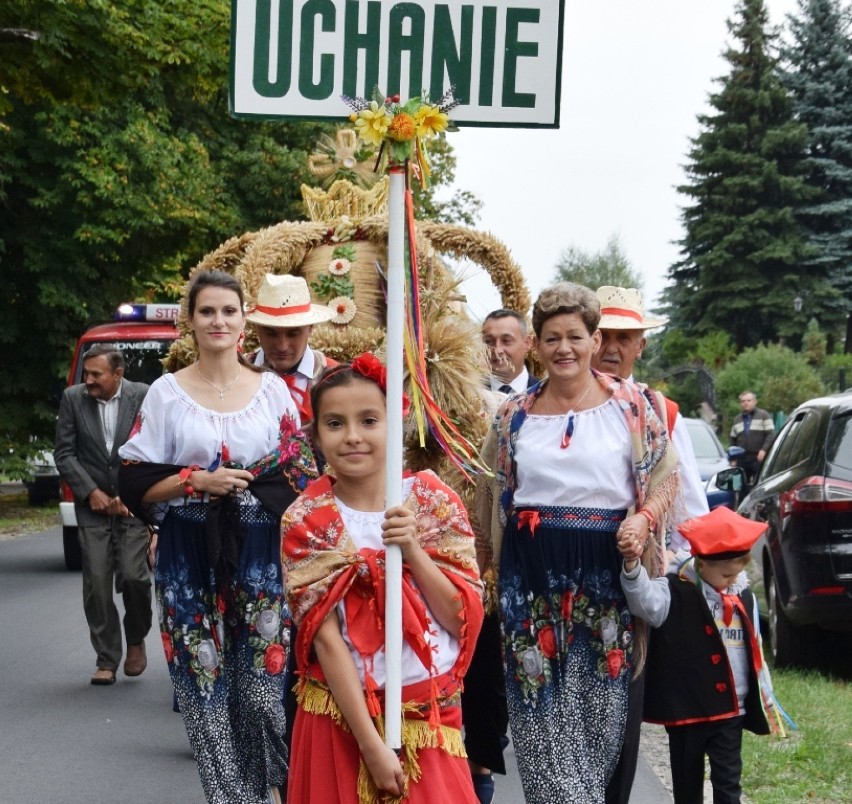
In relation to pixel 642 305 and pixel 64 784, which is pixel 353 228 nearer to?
pixel 642 305

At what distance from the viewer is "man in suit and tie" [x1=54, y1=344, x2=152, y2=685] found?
9.46 m

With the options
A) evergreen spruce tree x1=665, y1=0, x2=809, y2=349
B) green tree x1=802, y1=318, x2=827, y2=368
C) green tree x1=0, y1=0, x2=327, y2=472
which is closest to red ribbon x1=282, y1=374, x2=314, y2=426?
green tree x1=0, y1=0, x2=327, y2=472

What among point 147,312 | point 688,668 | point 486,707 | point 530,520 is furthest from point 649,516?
point 147,312

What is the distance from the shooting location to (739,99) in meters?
57.6

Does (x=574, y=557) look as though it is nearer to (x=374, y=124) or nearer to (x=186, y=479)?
(x=186, y=479)

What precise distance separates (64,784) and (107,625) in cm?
249

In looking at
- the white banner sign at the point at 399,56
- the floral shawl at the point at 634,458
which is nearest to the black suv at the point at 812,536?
the floral shawl at the point at 634,458

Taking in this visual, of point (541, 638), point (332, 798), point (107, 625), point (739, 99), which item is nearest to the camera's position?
point (332, 798)

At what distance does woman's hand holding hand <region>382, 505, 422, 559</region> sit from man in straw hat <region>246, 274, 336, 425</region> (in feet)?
8.22

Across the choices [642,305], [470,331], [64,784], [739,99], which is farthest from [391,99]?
[739,99]

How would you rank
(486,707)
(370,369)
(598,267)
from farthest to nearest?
(598,267) < (486,707) < (370,369)

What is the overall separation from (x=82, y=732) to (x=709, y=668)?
4.16 m

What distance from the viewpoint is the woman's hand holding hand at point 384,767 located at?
149 inches

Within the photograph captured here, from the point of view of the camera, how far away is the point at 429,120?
404cm
